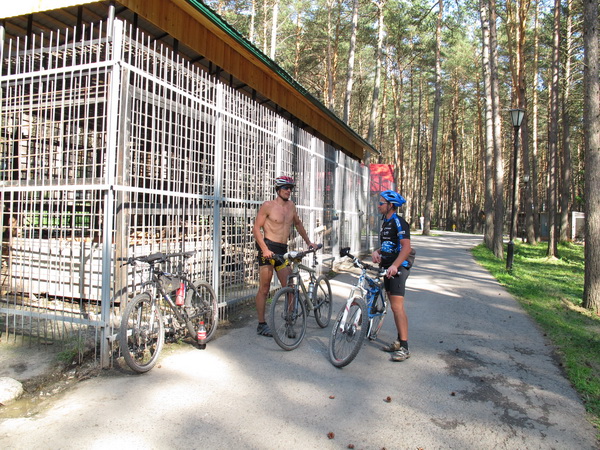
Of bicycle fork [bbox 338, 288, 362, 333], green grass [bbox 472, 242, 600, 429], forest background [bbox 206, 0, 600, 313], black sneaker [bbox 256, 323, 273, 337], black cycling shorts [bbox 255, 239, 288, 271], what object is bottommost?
green grass [bbox 472, 242, 600, 429]

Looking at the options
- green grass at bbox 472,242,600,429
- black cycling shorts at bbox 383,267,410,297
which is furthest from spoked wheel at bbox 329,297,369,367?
green grass at bbox 472,242,600,429

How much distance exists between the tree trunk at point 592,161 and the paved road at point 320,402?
11.4 feet

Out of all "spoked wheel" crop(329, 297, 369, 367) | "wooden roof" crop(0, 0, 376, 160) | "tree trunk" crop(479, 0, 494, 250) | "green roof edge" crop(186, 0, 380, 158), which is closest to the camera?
"spoked wheel" crop(329, 297, 369, 367)

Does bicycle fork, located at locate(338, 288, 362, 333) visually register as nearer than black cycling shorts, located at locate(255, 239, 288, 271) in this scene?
Yes

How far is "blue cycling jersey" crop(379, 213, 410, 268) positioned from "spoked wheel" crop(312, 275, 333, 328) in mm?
1155

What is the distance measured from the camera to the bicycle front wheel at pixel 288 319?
5004 millimetres

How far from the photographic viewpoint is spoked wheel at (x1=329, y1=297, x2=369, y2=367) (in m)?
→ 4.59

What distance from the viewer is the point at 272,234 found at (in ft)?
18.8

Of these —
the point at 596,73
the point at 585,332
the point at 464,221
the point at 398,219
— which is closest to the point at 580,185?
the point at 464,221

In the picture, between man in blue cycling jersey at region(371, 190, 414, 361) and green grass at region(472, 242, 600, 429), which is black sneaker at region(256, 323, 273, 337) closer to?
man in blue cycling jersey at region(371, 190, 414, 361)

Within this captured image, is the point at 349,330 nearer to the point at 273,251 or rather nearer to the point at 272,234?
the point at 273,251

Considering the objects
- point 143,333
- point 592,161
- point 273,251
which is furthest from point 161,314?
point 592,161

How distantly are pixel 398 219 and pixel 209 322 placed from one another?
8.53 feet

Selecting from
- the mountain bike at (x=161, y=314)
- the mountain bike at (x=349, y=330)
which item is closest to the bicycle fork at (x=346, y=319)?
the mountain bike at (x=349, y=330)
